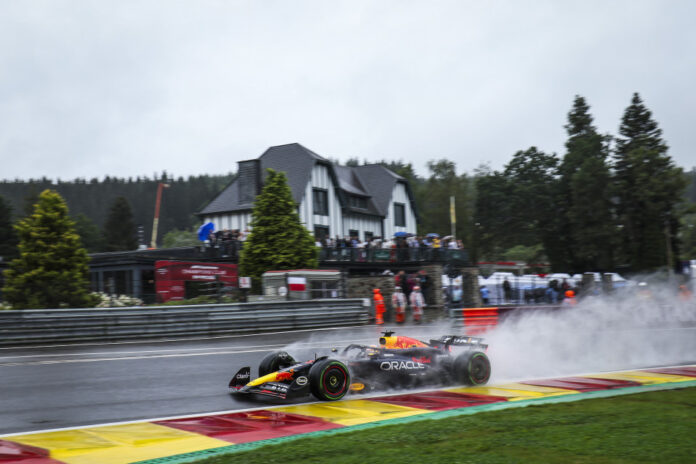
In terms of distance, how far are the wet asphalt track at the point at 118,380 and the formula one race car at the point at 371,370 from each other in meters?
0.49

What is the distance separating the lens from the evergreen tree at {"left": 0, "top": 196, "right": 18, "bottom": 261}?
197 feet

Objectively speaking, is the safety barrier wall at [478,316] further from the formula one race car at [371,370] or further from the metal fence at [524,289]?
the metal fence at [524,289]

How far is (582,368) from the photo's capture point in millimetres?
13117

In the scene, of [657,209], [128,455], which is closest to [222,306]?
[128,455]

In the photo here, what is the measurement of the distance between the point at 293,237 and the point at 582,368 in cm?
1613

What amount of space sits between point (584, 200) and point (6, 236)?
2061 inches

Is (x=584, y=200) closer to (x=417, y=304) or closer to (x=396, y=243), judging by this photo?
(x=396, y=243)

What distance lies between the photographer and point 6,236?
60.9m

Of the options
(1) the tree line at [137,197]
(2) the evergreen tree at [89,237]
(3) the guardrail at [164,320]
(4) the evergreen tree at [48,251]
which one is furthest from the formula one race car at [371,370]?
(1) the tree line at [137,197]

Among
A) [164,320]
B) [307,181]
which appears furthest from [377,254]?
[164,320]

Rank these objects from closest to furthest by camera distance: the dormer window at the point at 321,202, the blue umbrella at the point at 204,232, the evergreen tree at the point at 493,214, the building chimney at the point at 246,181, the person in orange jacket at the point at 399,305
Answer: the person in orange jacket at the point at 399,305 → the blue umbrella at the point at 204,232 → the building chimney at the point at 246,181 → the dormer window at the point at 321,202 → the evergreen tree at the point at 493,214

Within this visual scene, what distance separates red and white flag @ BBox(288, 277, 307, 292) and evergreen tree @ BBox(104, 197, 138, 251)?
68677 millimetres

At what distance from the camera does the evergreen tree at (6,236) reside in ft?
197

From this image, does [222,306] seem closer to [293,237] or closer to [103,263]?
[293,237]
